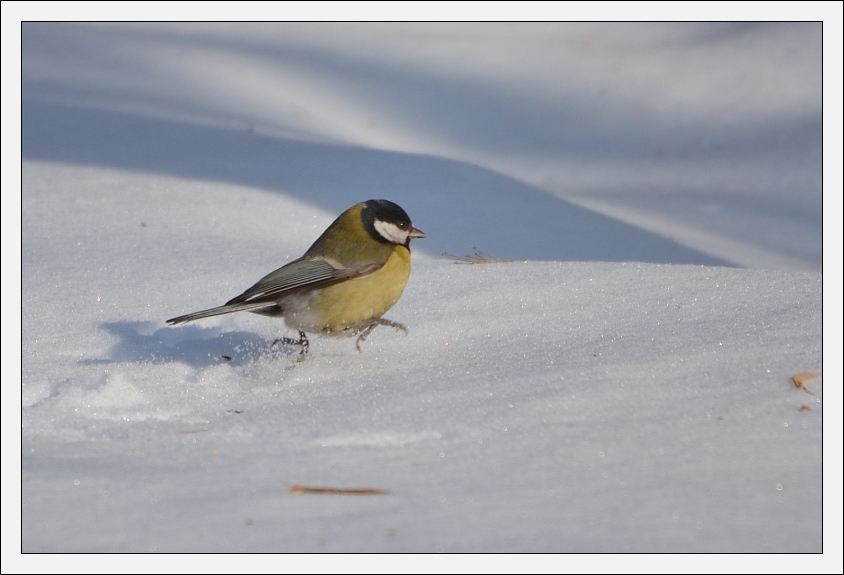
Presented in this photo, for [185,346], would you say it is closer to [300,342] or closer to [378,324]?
[300,342]

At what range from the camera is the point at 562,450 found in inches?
86.6

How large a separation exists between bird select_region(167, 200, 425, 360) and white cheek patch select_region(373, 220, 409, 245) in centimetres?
9

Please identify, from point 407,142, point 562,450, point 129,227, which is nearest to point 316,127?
point 407,142

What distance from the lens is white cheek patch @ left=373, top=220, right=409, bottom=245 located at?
3582 mm

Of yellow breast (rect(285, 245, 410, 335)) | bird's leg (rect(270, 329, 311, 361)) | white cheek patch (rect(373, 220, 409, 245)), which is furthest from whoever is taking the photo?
white cheek patch (rect(373, 220, 409, 245))

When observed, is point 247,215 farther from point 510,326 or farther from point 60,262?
point 510,326

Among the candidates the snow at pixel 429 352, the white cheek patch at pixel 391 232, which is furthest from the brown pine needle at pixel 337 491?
the white cheek patch at pixel 391 232

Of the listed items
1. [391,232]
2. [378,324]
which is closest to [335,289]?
[378,324]

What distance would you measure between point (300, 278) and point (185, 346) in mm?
572

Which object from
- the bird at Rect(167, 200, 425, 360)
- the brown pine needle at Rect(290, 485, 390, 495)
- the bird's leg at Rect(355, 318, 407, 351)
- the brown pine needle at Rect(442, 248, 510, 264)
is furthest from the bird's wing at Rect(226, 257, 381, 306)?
the brown pine needle at Rect(290, 485, 390, 495)

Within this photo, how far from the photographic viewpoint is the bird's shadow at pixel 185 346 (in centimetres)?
325

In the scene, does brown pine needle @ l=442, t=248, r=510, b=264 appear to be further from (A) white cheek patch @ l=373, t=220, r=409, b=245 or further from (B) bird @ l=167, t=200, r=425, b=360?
(B) bird @ l=167, t=200, r=425, b=360

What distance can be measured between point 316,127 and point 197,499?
5.46 m

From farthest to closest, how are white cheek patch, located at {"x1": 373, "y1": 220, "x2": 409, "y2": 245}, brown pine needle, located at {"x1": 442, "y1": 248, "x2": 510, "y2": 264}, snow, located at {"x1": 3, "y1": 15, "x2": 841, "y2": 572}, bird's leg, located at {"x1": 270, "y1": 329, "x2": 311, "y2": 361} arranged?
brown pine needle, located at {"x1": 442, "y1": 248, "x2": 510, "y2": 264} → white cheek patch, located at {"x1": 373, "y1": 220, "x2": 409, "y2": 245} → bird's leg, located at {"x1": 270, "y1": 329, "x2": 311, "y2": 361} → snow, located at {"x1": 3, "y1": 15, "x2": 841, "y2": 572}
